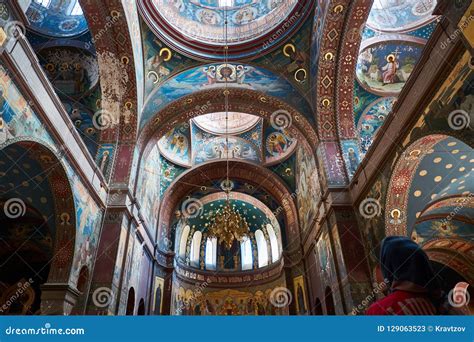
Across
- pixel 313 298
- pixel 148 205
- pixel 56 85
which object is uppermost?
pixel 56 85

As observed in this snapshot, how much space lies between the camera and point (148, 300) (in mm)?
13250

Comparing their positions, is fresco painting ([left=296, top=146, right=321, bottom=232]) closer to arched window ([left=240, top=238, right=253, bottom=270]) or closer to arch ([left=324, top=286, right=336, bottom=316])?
arch ([left=324, top=286, right=336, bottom=316])

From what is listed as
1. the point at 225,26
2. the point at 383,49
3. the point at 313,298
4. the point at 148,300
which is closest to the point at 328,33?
the point at 383,49

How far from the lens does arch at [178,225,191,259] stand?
1833 cm

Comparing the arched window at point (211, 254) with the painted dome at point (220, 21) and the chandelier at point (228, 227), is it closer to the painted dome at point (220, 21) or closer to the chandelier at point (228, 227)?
the chandelier at point (228, 227)

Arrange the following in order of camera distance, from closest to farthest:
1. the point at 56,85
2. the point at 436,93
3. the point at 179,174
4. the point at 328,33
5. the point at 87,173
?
1. the point at 436,93
2. the point at 87,173
3. the point at 328,33
4. the point at 56,85
5. the point at 179,174

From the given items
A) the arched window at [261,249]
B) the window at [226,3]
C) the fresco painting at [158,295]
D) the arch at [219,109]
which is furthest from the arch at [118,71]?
the arched window at [261,249]

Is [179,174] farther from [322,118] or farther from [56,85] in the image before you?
[322,118]

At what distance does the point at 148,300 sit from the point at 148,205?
3780 mm

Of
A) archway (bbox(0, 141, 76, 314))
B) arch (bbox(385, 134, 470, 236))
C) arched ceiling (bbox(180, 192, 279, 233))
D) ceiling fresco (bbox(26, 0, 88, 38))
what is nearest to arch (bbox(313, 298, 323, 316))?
arched ceiling (bbox(180, 192, 279, 233))

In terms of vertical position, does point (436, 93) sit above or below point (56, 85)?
below

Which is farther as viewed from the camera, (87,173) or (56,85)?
(56,85)

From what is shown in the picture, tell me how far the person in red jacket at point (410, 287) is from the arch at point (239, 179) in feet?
44.9

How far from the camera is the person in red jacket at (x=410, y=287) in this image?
1.93 m
